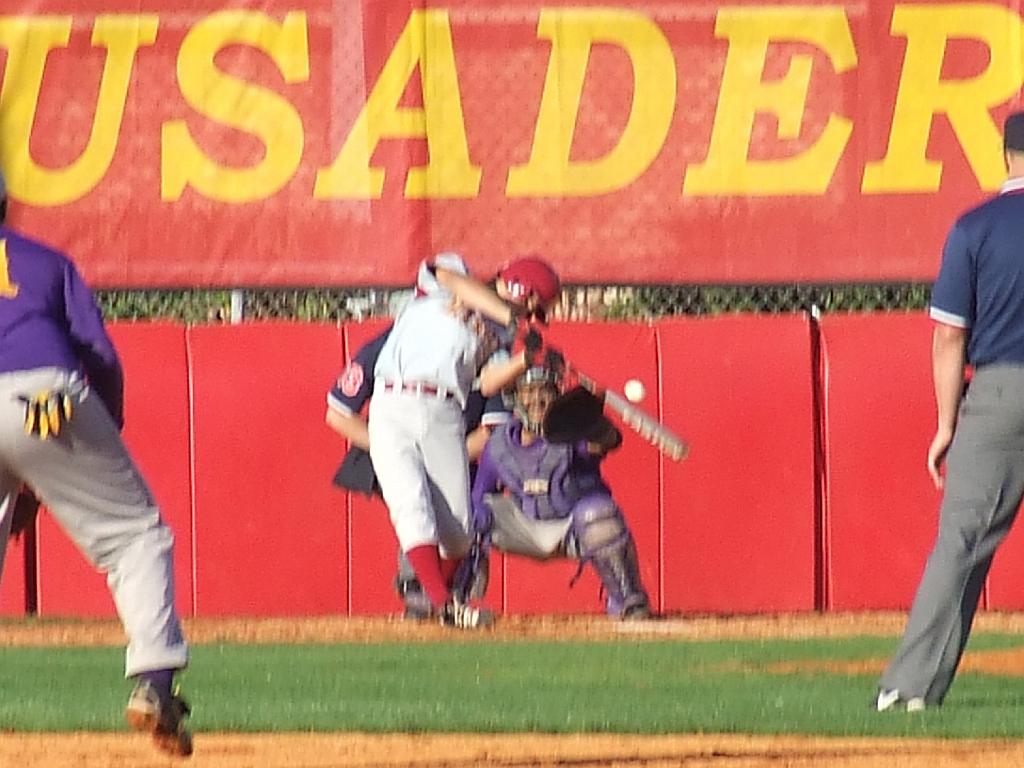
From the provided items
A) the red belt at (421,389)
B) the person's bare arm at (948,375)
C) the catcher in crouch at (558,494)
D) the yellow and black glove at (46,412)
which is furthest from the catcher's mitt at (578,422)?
the yellow and black glove at (46,412)

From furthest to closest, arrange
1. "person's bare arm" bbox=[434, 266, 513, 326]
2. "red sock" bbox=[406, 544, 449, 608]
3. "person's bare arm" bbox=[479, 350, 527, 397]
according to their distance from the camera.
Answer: "person's bare arm" bbox=[479, 350, 527, 397] → "red sock" bbox=[406, 544, 449, 608] → "person's bare arm" bbox=[434, 266, 513, 326]

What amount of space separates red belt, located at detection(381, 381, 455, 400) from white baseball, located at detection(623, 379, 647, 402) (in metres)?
1.17

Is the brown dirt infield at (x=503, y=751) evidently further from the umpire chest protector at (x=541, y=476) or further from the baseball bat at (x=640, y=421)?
the umpire chest protector at (x=541, y=476)

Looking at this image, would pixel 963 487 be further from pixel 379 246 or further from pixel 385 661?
pixel 379 246

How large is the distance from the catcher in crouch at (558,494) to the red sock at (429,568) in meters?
0.64

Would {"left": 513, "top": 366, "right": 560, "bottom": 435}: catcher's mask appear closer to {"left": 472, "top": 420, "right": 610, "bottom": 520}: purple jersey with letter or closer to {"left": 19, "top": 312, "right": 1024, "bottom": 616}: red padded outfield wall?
{"left": 472, "top": 420, "right": 610, "bottom": 520}: purple jersey with letter

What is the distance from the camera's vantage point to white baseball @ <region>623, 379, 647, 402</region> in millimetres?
11523

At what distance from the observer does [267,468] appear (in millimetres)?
11938

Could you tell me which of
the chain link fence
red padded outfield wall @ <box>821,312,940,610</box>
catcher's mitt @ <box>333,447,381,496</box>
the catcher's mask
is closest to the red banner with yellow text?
the chain link fence

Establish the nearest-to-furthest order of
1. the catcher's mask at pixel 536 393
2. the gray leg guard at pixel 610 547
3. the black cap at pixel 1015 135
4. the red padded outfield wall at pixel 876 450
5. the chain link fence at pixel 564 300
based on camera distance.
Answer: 1. the black cap at pixel 1015 135
2. the gray leg guard at pixel 610 547
3. the catcher's mask at pixel 536 393
4. the red padded outfield wall at pixel 876 450
5. the chain link fence at pixel 564 300

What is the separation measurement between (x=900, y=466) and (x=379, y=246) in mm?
2703

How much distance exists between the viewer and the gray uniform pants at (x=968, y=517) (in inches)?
287

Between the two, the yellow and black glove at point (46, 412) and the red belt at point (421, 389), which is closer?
the yellow and black glove at point (46, 412)

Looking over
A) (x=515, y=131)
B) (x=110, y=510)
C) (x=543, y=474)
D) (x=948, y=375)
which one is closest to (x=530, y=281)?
(x=543, y=474)
